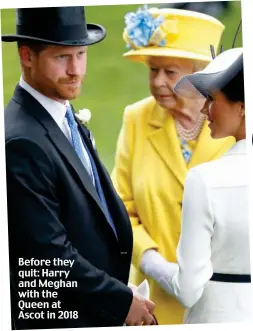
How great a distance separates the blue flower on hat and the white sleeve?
720 millimetres

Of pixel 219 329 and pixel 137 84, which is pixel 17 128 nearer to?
pixel 137 84

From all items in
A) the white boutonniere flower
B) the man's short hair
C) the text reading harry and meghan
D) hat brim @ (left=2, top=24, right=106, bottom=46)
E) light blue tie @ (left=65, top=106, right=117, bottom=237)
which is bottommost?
the text reading harry and meghan

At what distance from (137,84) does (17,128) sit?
667 millimetres

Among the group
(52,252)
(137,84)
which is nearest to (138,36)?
(137,84)

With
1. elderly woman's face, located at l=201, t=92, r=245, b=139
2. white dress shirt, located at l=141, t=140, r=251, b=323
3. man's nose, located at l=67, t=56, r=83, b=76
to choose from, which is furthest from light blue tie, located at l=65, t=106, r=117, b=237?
elderly woman's face, located at l=201, t=92, r=245, b=139

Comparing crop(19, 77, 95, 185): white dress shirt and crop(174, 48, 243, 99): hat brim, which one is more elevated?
crop(174, 48, 243, 99): hat brim

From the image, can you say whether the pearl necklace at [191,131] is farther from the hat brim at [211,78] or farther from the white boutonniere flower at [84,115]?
the white boutonniere flower at [84,115]

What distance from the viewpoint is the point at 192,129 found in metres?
4.89

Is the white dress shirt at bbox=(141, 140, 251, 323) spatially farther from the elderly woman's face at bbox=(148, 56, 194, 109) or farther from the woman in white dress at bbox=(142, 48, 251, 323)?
the elderly woman's face at bbox=(148, 56, 194, 109)

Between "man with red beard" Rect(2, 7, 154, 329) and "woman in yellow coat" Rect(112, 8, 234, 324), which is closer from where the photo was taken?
"man with red beard" Rect(2, 7, 154, 329)

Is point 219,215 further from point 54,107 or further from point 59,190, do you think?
point 54,107

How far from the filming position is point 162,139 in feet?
16.1

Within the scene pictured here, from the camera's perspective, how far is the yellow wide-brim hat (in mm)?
4797

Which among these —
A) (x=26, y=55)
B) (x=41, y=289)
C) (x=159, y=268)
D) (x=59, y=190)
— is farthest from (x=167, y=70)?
(x=41, y=289)
